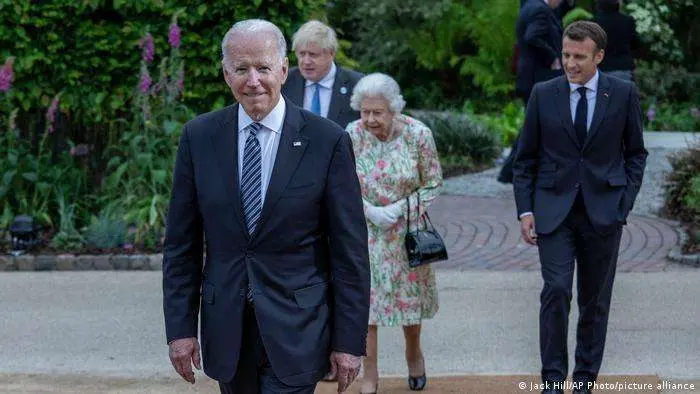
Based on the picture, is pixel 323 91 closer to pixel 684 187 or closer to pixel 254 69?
pixel 254 69

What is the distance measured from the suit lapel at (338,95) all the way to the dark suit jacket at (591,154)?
153cm

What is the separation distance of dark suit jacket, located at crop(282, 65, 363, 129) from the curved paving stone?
9.24 ft

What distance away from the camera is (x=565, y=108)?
670 cm

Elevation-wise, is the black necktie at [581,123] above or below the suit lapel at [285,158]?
below

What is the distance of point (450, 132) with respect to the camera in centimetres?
1580

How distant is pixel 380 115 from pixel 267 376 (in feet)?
8.91

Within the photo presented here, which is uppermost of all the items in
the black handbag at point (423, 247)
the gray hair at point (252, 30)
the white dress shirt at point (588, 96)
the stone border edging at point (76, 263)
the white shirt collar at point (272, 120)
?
the gray hair at point (252, 30)

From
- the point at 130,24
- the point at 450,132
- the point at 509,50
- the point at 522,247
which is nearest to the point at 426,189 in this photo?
the point at 522,247

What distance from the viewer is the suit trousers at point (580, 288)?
6.70 meters

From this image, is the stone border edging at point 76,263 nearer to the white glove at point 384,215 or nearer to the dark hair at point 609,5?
the white glove at point 384,215

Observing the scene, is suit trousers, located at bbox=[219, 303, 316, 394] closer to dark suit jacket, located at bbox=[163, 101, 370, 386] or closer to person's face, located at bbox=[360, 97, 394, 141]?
dark suit jacket, located at bbox=[163, 101, 370, 386]

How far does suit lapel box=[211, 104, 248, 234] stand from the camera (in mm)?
4527

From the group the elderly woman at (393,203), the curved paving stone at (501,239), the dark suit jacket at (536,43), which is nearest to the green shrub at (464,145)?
the curved paving stone at (501,239)

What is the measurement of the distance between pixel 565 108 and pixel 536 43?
6322mm
